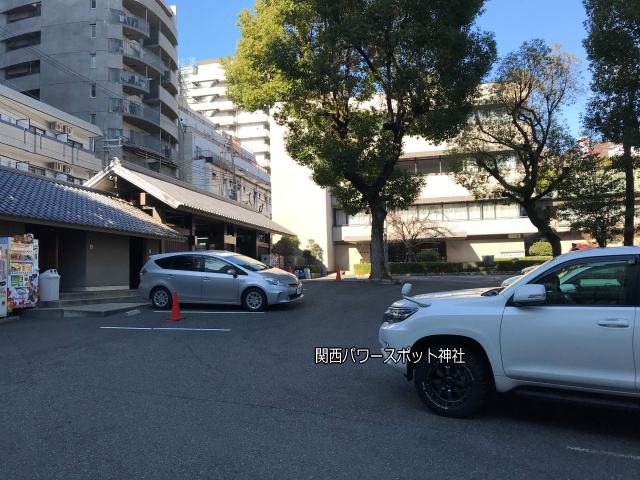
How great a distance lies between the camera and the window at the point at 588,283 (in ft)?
13.3

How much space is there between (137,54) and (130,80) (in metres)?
2.62

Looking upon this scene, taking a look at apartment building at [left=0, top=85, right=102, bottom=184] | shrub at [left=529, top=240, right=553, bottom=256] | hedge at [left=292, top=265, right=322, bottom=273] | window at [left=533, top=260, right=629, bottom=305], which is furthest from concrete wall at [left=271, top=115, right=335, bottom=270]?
window at [left=533, top=260, right=629, bottom=305]

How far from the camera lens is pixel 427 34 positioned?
1488 centimetres

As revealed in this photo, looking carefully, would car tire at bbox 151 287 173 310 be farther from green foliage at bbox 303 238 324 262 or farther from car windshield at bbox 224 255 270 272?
green foliage at bbox 303 238 324 262

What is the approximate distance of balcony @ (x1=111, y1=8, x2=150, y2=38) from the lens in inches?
1556

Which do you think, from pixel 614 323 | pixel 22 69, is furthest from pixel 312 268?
pixel 22 69

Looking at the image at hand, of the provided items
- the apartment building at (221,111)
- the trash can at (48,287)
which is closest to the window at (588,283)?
the trash can at (48,287)

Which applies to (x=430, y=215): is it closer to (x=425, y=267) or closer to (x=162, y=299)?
(x=425, y=267)

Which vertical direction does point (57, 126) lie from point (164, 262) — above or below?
above

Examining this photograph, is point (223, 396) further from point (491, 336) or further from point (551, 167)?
point (551, 167)

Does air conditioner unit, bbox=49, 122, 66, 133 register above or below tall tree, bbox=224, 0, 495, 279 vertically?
above

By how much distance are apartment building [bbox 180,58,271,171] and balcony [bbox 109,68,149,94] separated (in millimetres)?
31376

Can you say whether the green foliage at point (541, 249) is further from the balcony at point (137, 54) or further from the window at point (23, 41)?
the window at point (23, 41)

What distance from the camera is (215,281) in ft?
40.1
